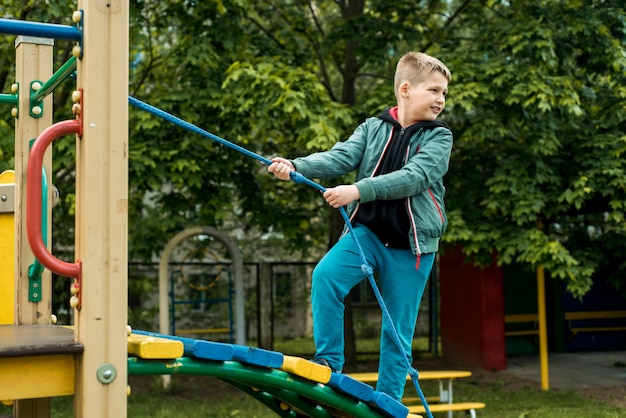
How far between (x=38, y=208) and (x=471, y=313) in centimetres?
942

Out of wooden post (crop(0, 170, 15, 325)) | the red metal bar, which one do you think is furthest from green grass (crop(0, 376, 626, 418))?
the red metal bar

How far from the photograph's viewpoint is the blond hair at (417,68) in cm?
345

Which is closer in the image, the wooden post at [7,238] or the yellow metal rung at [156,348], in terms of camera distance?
the yellow metal rung at [156,348]

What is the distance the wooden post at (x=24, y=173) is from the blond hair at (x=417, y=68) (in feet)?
5.11

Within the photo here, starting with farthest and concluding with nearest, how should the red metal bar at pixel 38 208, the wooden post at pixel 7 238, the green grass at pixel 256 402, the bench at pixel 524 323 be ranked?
the bench at pixel 524 323, the green grass at pixel 256 402, the wooden post at pixel 7 238, the red metal bar at pixel 38 208

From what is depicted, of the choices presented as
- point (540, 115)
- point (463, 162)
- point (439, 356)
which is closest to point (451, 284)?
point (439, 356)

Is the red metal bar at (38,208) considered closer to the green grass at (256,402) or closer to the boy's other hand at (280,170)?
the boy's other hand at (280,170)

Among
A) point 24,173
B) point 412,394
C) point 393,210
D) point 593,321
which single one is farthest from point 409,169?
point 593,321

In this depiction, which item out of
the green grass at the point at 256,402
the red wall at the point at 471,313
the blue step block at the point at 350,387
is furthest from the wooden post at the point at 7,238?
the red wall at the point at 471,313

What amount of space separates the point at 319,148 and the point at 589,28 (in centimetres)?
298

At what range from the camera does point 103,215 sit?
7.93 ft

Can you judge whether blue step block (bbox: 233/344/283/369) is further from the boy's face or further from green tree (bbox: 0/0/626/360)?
green tree (bbox: 0/0/626/360)

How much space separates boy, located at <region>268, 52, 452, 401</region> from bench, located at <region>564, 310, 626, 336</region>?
9446 mm

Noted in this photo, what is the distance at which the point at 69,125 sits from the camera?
8.02 ft
